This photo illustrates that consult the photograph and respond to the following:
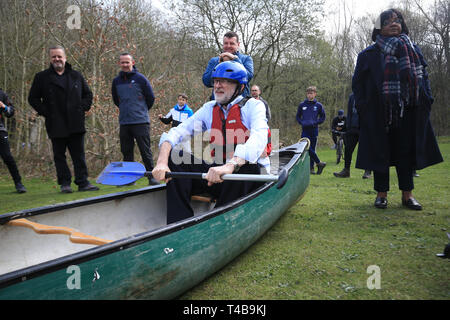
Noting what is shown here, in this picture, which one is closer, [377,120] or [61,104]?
[377,120]

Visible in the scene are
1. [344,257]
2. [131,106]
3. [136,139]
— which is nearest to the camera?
[344,257]

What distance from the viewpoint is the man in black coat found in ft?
16.0

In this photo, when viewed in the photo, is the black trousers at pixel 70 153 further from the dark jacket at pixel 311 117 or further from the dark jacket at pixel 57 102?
the dark jacket at pixel 311 117

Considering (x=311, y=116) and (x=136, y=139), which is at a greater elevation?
(x=311, y=116)

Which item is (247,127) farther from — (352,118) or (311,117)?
(311,117)

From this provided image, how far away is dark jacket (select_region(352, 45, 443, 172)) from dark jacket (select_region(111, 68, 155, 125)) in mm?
3310

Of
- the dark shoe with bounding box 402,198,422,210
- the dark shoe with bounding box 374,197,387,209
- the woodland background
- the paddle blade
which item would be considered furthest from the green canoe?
the woodland background

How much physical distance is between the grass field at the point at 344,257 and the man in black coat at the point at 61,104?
11.4ft

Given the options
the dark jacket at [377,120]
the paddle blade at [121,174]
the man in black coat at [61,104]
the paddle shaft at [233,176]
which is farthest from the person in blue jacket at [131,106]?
the dark jacket at [377,120]

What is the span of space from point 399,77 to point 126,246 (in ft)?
10.7

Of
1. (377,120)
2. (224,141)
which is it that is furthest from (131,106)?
(377,120)

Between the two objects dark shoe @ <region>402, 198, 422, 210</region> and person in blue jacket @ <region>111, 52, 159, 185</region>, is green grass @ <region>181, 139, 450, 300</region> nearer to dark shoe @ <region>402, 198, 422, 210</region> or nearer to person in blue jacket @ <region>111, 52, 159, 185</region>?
dark shoe @ <region>402, 198, 422, 210</region>

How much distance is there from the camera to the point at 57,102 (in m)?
4.95
